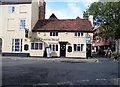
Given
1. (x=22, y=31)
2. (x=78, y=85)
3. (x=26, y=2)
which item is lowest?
(x=78, y=85)

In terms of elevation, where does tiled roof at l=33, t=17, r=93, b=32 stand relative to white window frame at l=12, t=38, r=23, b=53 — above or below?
above

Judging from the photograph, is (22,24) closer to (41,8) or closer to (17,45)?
(17,45)

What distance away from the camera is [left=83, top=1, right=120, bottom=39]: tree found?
6151 cm

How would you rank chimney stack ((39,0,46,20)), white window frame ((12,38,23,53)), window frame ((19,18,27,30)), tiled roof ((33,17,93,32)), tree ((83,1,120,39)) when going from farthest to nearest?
1. tree ((83,1,120,39))
2. chimney stack ((39,0,46,20))
3. tiled roof ((33,17,93,32))
4. window frame ((19,18,27,30))
5. white window frame ((12,38,23,53))

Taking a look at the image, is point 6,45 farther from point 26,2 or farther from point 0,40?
point 26,2

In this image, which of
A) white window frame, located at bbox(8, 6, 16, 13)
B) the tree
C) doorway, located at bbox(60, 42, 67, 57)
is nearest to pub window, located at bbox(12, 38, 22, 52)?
white window frame, located at bbox(8, 6, 16, 13)

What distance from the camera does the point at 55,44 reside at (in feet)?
152

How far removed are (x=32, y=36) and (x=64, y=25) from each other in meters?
5.52

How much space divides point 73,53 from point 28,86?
3352 centimetres

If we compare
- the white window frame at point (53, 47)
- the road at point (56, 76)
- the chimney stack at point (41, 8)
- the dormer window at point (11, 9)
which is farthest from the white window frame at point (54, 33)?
the road at point (56, 76)

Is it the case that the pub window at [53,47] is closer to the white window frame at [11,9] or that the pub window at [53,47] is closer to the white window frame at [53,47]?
the white window frame at [53,47]

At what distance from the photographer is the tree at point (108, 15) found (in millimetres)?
61506

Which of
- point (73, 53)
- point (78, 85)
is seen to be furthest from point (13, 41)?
point (78, 85)

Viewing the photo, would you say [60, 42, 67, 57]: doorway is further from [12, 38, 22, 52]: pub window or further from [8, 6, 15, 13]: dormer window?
[8, 6, 15, 13]: dormer window
